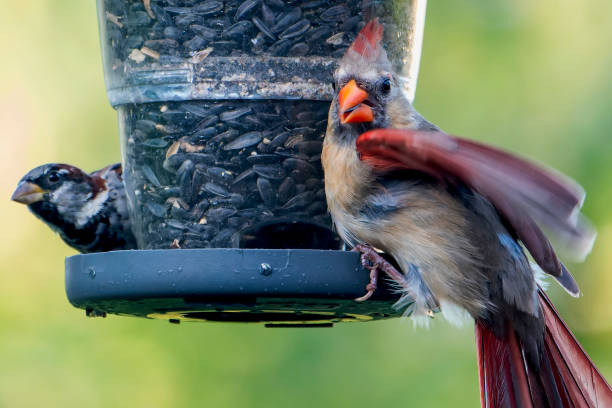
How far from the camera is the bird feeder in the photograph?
337cm

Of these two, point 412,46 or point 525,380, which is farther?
point 412,46

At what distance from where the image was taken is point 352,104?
322 centimetres

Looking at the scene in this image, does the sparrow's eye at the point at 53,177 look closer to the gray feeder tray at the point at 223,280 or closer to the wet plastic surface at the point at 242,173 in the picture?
the wet plastic surface at the point at 242,173

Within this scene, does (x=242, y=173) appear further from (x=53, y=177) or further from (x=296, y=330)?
(x=296, y=330)

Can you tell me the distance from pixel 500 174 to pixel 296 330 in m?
2.72

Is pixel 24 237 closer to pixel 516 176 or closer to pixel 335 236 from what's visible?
pixel 335 236

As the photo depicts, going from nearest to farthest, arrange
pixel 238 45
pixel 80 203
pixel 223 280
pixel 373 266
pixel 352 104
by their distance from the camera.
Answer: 1. pixel 223 280
2. pixel 373 266
3. pixel 352 104
4. pixel 238 45
5. pixel 80 203

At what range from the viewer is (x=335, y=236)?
11.6ft

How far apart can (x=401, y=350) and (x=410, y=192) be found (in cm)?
232

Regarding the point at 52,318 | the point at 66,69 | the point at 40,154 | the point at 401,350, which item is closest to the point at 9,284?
the point at 52,318

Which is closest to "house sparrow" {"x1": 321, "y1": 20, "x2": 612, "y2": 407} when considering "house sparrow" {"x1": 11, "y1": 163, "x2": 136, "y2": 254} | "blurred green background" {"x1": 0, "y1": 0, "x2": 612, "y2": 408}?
"house sparrow" {"x1": 11, "y1": 163, "x2": 136, "y2": 254}

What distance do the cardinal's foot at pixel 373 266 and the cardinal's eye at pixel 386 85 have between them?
1.92 ft

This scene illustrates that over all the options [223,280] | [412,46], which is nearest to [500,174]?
[223,280]

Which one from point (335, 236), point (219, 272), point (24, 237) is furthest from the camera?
point (24, 237)
